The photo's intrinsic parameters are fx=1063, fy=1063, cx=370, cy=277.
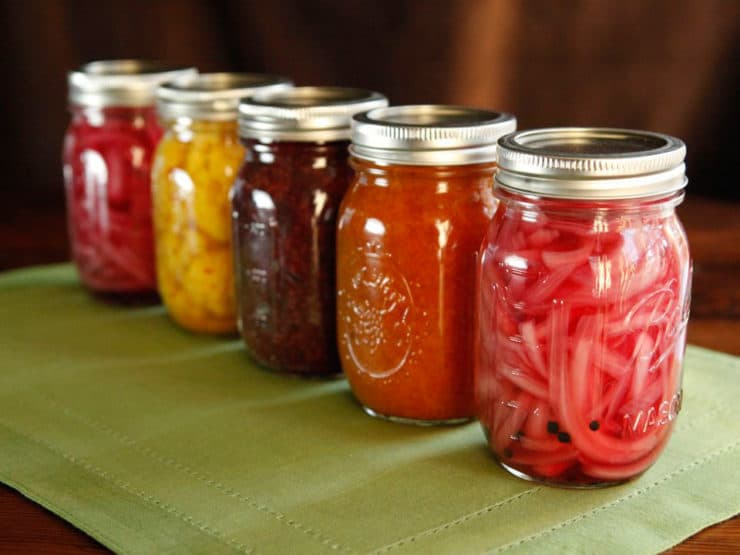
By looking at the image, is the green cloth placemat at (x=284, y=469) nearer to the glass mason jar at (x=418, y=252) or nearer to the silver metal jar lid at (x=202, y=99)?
the glass mason jar at (x=418, y=252)

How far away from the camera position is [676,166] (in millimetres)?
845

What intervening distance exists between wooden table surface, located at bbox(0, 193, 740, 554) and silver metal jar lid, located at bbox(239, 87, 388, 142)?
1.41ft

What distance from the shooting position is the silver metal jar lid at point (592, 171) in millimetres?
810

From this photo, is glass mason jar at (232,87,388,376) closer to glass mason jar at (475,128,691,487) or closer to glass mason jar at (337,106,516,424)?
glass mason jar at (337,106,516,424)

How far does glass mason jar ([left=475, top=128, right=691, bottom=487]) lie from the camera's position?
827mm

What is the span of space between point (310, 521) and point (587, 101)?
127cm


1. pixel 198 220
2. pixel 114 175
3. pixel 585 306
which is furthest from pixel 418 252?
pixel 114 175

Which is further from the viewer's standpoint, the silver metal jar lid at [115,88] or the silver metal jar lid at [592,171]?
the silver metal jar lid at [115,88]

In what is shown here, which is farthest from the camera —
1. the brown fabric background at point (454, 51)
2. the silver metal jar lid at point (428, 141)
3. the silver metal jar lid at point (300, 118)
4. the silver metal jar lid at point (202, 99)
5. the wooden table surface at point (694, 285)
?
the brown fabric background at point (454, 51)

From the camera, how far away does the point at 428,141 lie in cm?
94

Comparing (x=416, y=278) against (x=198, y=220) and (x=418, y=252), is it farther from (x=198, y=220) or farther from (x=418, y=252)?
(x=198, y=220)

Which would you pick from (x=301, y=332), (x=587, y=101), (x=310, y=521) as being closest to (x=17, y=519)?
(x=310, y=521)

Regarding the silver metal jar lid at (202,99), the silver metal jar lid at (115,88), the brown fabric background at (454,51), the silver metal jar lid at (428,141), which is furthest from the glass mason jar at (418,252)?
the brown fabric background at (454,51)

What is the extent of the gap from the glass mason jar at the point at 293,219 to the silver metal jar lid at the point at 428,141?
0.33 ft
